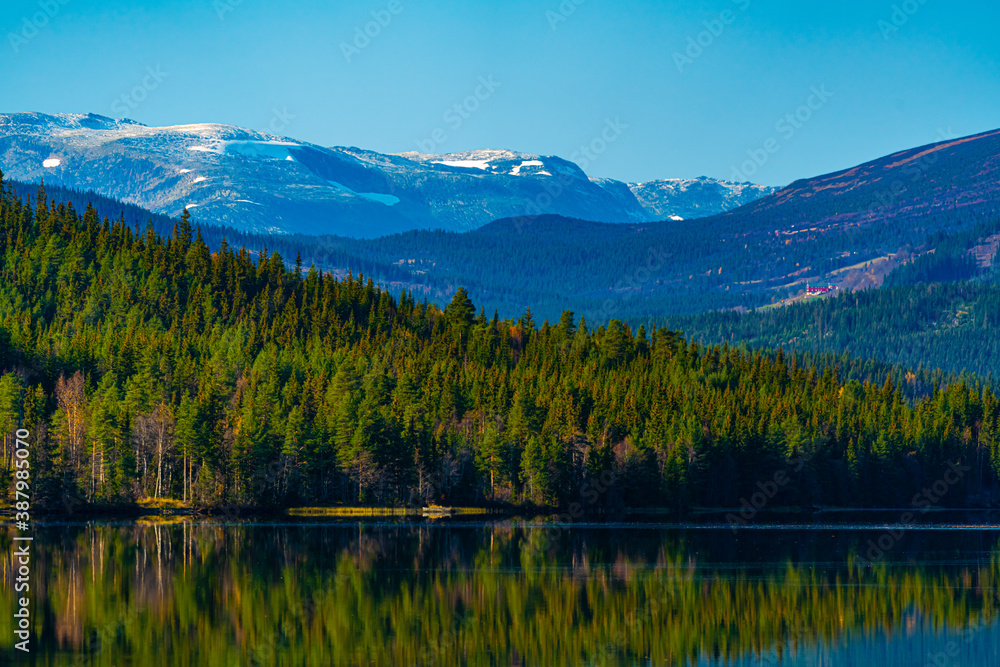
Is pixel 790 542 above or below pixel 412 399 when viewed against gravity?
below

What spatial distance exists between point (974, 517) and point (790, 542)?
224ft

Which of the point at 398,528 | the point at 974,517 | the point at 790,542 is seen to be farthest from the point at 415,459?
the point at 974,517

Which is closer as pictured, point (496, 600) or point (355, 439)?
point (496, 600)

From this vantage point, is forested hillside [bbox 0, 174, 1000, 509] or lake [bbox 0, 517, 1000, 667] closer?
lake [bbox 0, 517, 1000, 667]

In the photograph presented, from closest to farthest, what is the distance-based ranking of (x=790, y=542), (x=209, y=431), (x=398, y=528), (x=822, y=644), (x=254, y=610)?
(x=822, y=644) < (x=254, y=610) < (x=790, y=542) < (x=398, y=528) < (x=209, y=431)

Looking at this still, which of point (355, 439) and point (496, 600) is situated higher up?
point (355, 439)

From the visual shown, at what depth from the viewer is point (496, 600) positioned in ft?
281

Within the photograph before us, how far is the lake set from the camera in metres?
68.5

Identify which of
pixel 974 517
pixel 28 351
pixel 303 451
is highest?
pixel 28 351

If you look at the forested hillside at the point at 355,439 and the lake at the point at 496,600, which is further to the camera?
the forested hillside at the point at 355,439

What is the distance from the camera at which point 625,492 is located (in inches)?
7042

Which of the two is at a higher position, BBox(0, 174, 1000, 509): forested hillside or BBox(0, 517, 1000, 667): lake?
BBox(0, 174, 1000, 509): forested hillside

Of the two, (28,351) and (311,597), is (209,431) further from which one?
(311,597)

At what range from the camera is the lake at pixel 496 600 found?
225 ft
